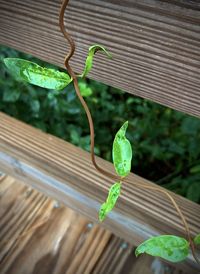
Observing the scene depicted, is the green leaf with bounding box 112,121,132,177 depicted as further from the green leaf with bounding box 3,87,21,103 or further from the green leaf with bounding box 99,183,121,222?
the green leaf with bounding box 3,87,21,103

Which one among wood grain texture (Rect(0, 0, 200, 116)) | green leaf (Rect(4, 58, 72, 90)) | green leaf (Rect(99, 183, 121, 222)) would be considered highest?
wood grain texture (Rect(0, 0, 200, 116))

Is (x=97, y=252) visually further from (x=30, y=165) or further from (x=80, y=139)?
(x=80, y=139)

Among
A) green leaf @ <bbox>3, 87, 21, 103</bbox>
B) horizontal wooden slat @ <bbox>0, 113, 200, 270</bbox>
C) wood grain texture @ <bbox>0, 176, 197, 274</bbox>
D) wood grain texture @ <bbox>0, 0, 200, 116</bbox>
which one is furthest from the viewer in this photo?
green leaf @ <bbox>3, 87, 21, 103</bbox>

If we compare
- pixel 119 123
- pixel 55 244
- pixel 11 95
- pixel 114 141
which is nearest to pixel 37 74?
pixel 114 141

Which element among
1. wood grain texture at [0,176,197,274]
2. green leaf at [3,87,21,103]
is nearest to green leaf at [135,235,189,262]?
wood grain texture at [0,176,197,274]

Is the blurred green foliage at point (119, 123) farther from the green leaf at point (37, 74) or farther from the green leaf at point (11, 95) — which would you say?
the green leaf at point (37, 74)
